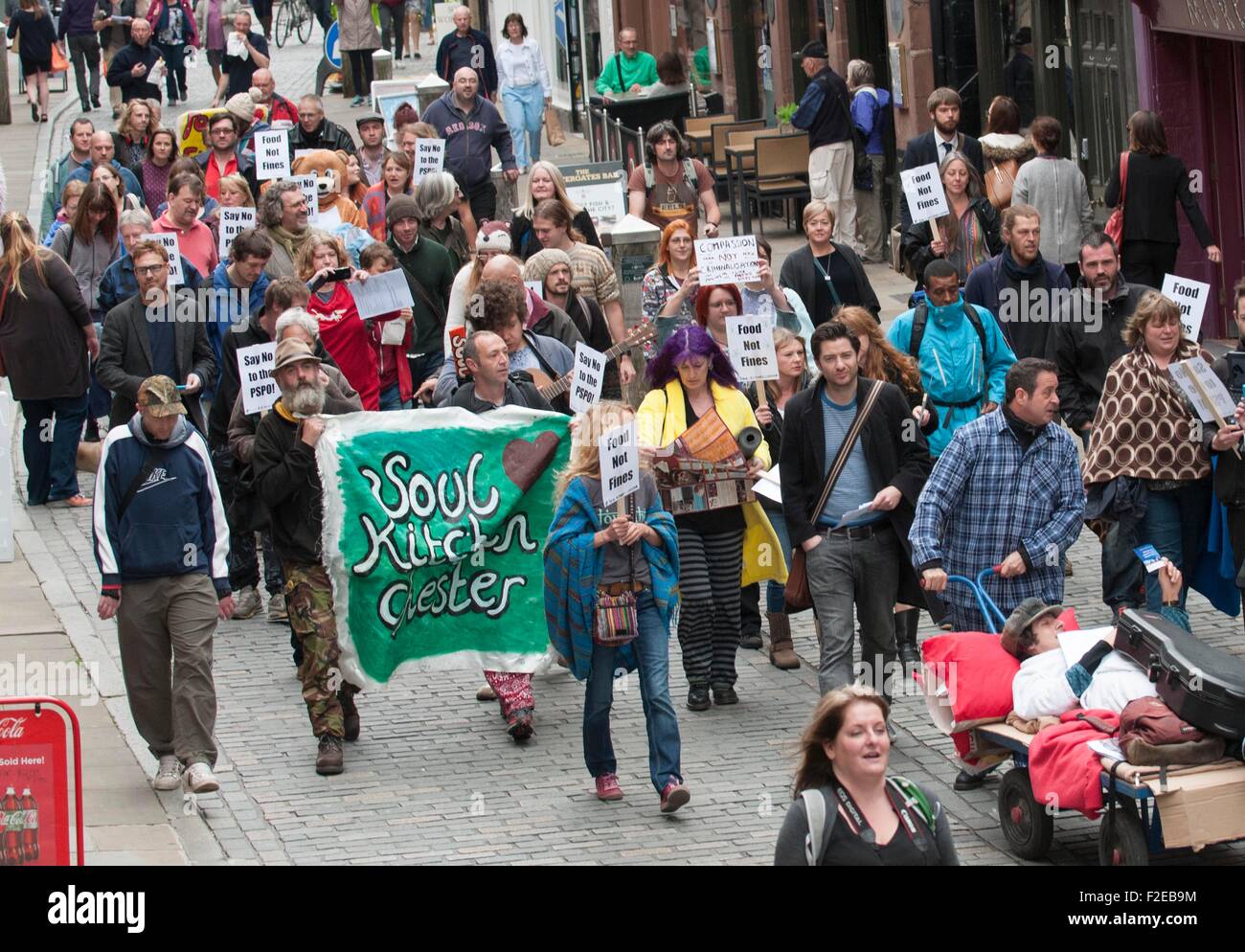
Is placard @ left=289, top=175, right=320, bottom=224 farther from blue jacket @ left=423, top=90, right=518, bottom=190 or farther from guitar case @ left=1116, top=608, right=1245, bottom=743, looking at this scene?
guitar case @ left=1116, top=608, right=1245, bottom=743

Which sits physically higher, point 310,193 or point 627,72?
point 627,72

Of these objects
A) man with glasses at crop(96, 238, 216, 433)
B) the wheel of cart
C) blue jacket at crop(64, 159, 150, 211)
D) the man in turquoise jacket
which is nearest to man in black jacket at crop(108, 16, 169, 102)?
blue jacket at crop(64, 159, 150, 211)

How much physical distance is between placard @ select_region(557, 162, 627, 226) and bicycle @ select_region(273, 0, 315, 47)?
85.0ft

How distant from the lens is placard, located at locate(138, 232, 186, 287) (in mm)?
13859

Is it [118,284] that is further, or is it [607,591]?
[118,284]

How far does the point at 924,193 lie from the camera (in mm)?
14039

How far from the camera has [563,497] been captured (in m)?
9.60

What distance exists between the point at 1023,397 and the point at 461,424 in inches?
108

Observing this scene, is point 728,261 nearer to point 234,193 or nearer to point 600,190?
point 234,193

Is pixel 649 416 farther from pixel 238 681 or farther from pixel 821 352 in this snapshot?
pixel 238 681

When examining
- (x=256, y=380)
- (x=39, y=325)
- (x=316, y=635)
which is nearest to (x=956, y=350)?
(x=256, y=380)

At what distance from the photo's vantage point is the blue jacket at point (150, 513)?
9844 mm

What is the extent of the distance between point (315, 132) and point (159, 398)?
10579mm

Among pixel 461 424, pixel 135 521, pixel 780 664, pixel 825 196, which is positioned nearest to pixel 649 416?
pixel 461 424
